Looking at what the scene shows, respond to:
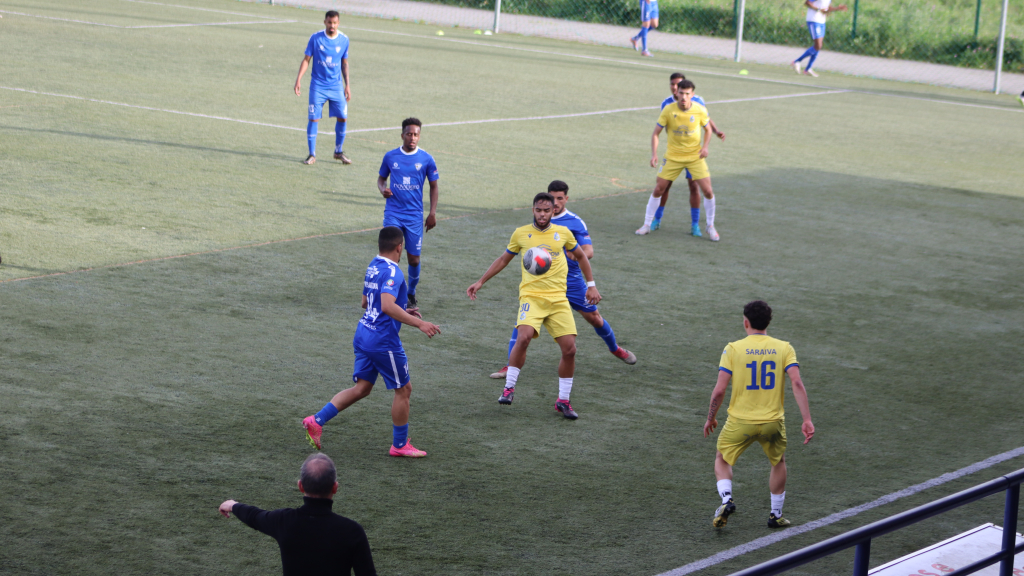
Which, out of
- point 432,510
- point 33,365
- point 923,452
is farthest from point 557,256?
point 33,365

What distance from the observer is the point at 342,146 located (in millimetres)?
18969

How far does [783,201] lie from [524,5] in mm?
28984

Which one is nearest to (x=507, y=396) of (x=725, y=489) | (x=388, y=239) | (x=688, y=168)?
(x=388, y=239)

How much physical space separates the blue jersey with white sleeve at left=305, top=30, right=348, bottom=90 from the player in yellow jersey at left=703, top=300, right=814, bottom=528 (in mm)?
12145

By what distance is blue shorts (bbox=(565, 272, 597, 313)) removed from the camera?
31.9 feet

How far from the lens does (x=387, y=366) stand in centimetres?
765

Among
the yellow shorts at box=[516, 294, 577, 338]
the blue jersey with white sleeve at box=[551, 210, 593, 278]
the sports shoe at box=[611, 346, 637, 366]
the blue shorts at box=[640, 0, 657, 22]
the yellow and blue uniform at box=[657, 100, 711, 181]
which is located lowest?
the sports shoe at box=[611, 346, 637, 366]

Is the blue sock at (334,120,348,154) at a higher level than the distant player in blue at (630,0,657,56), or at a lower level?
lower

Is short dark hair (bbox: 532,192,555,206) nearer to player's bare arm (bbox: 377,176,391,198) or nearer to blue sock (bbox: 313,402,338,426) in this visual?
blue sock (bbox: 313,402,338,426)

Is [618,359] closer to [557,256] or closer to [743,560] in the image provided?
[557,256]

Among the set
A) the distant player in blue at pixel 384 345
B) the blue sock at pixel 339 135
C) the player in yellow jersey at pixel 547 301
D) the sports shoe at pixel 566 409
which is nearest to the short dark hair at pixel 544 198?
the player in yellow jersey at pixel 547 301

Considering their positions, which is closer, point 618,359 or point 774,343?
point 774,343

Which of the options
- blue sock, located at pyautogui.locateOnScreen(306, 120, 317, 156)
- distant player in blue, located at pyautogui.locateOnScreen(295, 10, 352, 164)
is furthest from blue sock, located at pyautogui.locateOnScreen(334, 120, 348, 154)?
blue sock, located at pyautogui.locateOnScreen(306, 120, 317, 156)

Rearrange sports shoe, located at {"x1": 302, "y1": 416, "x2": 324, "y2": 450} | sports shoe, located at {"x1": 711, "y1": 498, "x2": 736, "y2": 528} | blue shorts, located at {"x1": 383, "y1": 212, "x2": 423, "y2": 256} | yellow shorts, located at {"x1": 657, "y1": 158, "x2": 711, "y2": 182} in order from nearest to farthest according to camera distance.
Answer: sports shoe, located at {"x1": 711, "y1": 498, "x2": 736, "y2": 528}
sports shoe, located at {"x1": 302, "y1": 416, "x2": 324, "y2": 450}
blue shorts, located at {"x1": 383, "y1": 212, "x2": 423, "y2": 256}
yellow shorts, located at {"x1": 657, "y1": 158, "x2": 711, "y2": 182}
